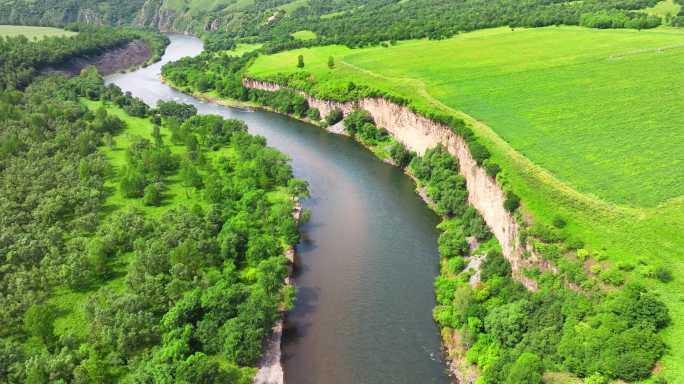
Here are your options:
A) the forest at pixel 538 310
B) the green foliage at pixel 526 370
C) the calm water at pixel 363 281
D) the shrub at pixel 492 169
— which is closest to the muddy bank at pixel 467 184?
the shrub at pixel 492 169

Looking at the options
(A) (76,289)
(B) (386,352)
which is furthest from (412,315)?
(A) (76,289)

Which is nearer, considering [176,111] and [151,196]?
[151,196]

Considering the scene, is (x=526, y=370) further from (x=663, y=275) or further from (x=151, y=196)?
(x=151, y=196)

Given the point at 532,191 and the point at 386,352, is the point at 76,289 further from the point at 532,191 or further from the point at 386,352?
the point at 532,191

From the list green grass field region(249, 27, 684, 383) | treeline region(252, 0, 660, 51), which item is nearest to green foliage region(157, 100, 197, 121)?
green grass field region(249, 27, 684, 383)

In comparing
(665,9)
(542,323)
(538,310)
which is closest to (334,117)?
(538,310)

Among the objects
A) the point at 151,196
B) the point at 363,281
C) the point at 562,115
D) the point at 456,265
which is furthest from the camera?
the point at 562,115
